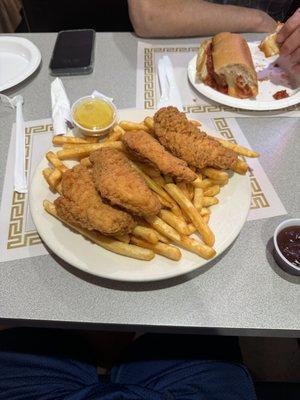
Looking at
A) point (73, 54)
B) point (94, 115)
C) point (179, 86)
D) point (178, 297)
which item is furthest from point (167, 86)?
point (178, 297)

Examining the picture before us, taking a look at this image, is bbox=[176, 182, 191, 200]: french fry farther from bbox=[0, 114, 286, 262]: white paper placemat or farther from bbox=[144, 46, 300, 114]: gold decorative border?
bbox=[144, 46, 300, 114]: gold decorative border

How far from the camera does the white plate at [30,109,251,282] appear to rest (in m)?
1.01

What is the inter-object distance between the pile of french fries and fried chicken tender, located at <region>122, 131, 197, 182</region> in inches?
1.9

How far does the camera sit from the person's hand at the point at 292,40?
1699mm

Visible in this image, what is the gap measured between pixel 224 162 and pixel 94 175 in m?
0.42

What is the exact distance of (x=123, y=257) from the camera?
3.42ft

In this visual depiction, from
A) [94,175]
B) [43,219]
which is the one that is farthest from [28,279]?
[94,175]

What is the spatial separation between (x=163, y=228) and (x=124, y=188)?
0.17 metres

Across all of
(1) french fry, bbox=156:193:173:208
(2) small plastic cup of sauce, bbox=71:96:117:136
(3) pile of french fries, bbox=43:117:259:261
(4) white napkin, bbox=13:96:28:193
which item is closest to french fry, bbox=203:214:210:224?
(3) pile of french fries, bbox=43:117:259:261

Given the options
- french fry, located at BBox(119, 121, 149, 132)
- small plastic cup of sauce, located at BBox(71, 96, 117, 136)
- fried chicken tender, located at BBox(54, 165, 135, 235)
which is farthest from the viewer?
small plastic cup of sauce, located at BBox(71, 96, 117, 136)

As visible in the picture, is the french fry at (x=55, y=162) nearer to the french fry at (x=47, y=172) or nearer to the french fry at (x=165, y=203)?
the french fry at (x=47, y=172)

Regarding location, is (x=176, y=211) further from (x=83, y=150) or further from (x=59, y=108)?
(x=59, y=108)

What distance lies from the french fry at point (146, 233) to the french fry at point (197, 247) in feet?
0.27

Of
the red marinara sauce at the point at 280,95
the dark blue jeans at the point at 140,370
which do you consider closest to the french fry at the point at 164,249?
the dark blue jeans at the point at 140,370
